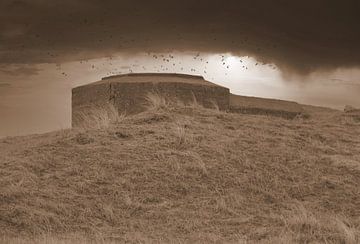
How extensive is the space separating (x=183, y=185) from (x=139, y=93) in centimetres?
960

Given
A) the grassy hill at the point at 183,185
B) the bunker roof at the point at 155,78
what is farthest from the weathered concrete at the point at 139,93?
the grassy hill at the point at 183,185

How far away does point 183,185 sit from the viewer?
10.0m

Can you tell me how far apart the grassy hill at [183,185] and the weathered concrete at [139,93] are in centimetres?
606

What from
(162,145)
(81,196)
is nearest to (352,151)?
(162,145)

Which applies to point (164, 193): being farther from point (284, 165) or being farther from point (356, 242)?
point (356, 242)

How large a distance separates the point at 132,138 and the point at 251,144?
226 cm

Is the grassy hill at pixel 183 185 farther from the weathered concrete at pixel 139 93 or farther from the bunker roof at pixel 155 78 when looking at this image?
the bunker roof at pixel 155 78

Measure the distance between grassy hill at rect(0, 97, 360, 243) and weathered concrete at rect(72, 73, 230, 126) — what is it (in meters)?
6.06

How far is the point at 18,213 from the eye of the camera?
29.1ft

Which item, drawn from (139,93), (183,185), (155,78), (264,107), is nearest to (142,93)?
(139,93)

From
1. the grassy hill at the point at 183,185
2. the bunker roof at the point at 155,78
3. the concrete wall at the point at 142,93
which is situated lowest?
the grassy hill at the point at 183,185

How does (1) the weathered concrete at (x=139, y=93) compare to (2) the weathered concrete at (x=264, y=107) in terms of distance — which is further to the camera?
(2) the weathered concrete at (x=264, y=107)

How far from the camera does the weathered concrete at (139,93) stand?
19.3 meters

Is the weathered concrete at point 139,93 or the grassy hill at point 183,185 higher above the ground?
the weathered concrete at point 139,93
